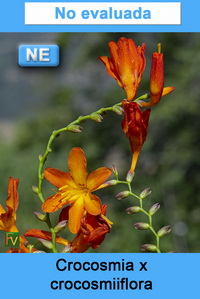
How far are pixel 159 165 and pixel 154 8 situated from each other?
232 centimetres

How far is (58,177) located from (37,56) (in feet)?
0.99

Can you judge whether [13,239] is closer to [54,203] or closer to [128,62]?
[54,203]

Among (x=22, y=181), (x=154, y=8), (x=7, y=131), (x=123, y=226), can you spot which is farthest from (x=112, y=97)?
(x=154, y=8)

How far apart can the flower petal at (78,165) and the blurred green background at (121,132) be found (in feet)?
6.98

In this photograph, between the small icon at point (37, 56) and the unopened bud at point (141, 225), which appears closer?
the unopened bud at point (141, 225)

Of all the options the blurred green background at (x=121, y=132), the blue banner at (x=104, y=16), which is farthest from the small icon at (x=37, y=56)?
the blurred green background at (x=121, y=132)

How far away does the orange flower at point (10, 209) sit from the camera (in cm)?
48

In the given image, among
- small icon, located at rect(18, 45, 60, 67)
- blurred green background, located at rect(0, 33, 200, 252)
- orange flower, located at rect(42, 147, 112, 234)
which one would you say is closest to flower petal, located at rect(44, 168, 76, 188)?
orange flower, located at rect(42, 147, 112, 234)

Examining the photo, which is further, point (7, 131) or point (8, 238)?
point (7, 131)

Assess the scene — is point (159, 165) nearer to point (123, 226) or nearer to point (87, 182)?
point (123, 226)

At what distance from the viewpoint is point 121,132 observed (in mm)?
3057
